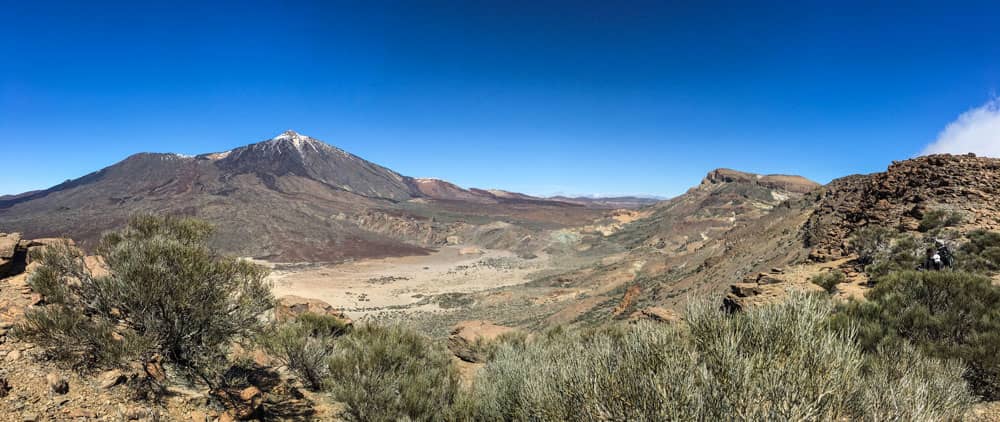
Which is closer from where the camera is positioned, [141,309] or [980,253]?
[141,309]

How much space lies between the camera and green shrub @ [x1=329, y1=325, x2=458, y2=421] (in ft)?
17.6

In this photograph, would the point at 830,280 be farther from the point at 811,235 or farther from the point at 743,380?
the point at 743,380

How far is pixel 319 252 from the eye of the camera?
72750 millimetres

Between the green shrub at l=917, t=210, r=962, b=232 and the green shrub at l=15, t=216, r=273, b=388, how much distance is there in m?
18.0

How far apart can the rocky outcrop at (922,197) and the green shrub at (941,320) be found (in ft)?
26.8

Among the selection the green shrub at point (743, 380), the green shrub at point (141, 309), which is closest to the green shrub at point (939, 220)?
the green shrub at point (743, 380)

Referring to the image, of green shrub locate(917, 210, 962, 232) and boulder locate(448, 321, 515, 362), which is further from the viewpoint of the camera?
boulder locate(448, 321, 515, 362)

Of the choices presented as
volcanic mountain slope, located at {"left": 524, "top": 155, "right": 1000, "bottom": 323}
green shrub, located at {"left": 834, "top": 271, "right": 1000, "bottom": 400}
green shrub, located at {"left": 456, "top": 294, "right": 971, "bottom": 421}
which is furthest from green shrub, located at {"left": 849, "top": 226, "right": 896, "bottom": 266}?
green shrub, located at {"left": 456, "top": 294, "right": 971, "bottom": 421}

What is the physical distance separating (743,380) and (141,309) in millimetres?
7049

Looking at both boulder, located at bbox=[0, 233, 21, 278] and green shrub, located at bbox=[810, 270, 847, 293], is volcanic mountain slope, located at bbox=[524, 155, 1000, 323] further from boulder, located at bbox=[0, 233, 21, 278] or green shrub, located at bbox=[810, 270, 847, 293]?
boulder, located at bbox=[0, 233, 21, 278]

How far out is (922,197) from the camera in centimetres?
1365

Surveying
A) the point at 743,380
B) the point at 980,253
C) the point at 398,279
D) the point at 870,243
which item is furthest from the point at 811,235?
the point at 398,279

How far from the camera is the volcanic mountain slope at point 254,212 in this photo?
72438 millimetres

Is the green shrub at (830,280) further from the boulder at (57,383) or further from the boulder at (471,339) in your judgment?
the boulder at (57,383)
